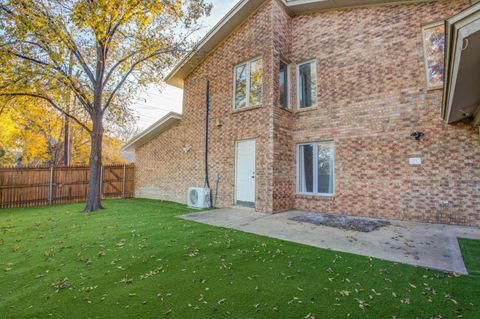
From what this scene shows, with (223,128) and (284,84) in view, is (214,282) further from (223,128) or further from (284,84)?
(284,84)

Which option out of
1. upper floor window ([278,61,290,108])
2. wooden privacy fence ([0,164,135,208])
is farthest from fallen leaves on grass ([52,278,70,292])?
wooden privacy fence ([0,164,135,208])

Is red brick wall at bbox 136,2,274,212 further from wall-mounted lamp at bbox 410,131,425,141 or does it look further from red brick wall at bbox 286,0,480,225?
wall-mounted lamp at bbox 410,131,425,141

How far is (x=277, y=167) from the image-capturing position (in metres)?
7.89

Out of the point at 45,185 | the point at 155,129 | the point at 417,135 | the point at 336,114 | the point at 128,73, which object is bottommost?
the point at 45,185

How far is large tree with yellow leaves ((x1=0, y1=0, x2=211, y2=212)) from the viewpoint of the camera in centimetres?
764

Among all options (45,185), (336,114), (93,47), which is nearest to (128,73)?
(93,47)

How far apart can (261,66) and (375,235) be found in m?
6.17

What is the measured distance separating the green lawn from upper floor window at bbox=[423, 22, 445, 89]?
4.15 m

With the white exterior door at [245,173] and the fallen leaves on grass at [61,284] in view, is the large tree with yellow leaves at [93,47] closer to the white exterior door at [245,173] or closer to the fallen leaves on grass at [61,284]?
the white exterior door at [245,173]

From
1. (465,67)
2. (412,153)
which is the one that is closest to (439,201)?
(412,153)

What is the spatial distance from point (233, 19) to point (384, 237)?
8.47 meters

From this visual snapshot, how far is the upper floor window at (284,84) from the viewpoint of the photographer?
8.48m

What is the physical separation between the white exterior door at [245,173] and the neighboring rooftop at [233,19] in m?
4.35

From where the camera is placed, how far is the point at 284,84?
8664 mm
